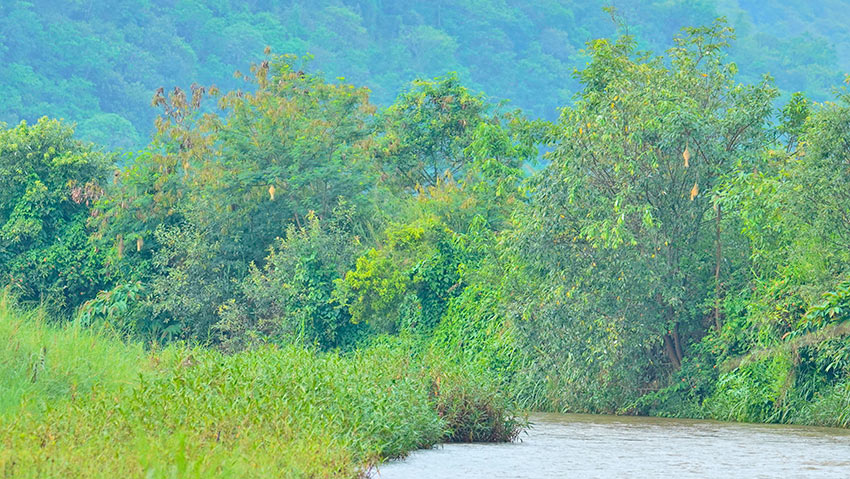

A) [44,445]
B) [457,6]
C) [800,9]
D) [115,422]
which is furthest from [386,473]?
[800,9]

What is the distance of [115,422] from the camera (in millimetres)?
9492

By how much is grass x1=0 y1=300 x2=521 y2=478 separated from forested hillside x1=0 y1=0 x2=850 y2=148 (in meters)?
40.4

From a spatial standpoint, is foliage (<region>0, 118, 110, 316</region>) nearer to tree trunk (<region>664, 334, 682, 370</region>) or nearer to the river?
tree trunk (<region>664, 334, 682, 370</region>)

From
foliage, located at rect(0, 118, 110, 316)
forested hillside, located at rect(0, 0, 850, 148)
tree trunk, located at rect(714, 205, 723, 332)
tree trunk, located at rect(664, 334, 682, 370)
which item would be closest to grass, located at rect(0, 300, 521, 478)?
tree trunk, located at rect(714, 205, 723, 332)

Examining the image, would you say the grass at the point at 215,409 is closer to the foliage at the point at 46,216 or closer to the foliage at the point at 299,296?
the foliage at the point at 299,296

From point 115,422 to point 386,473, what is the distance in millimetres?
2851

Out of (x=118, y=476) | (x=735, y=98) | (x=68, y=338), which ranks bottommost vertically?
(x=118, y=476)

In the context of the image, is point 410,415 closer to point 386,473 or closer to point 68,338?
point 386,473

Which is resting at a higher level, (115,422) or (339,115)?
(339,115)

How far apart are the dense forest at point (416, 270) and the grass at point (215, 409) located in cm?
4

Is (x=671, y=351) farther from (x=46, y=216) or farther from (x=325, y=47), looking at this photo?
(x=325, y=47)

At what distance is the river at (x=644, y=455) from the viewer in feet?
A: 38.5

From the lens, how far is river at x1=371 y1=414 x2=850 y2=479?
1174 cm

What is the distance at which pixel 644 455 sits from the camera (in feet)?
45.1
